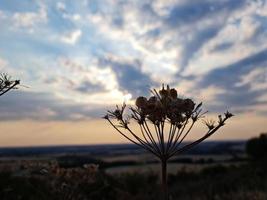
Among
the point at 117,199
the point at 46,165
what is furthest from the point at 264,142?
the point at 46,165

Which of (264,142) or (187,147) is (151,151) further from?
(264,142)

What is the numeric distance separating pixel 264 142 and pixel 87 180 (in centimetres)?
5823

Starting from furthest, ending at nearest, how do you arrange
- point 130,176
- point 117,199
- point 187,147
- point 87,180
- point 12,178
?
point 130,176 < point 117,199 < point 12,178 < point 87,180 < point 187,147

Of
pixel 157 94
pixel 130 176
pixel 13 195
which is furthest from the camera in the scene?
pixel 130 176

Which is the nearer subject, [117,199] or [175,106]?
[175,106]

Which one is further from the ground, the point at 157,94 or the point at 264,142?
the point at 264,142

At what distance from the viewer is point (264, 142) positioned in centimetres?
6719

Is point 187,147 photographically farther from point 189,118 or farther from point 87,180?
point 87,180

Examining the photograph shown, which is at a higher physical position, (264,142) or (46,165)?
(264,142)

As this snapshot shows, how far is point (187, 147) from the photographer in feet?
19.8

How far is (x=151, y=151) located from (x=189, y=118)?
609 mm

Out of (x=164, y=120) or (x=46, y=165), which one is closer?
(x=164, y=120)

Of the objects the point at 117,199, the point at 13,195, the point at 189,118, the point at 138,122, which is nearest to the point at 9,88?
the point at 138,122

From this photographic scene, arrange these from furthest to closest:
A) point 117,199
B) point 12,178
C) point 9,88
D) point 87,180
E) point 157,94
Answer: point 117,199
point 12,178
point 87,180
point 157,94
point 9,88
